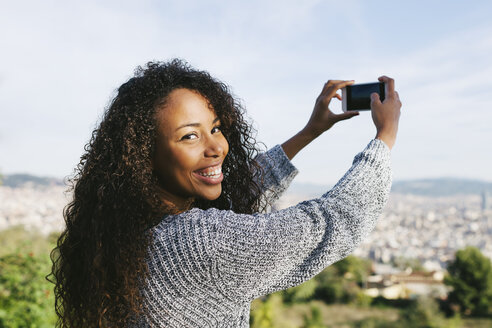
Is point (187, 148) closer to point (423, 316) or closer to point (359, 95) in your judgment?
point (359, 95)

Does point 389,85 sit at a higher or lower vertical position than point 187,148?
higher

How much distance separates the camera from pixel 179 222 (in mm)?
999

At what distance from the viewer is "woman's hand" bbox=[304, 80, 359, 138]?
1.30 metres

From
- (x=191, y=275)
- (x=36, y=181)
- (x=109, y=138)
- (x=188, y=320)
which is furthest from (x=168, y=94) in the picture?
(x=36, y=181)

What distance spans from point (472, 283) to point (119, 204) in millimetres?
25706

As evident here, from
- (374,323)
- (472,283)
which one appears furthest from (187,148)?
(472,283)

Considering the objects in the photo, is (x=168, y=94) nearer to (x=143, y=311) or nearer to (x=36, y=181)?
(x=143, y=311)

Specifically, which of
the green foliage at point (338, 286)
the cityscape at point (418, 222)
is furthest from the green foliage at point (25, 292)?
the cityscape at point (418, 222)

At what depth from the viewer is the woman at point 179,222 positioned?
3.11ft

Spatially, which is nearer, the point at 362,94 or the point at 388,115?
the point at 388,115

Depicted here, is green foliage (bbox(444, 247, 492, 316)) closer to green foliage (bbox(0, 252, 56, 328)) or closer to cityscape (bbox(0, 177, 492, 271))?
cityscape (bbox(0, 177, 492, 271))

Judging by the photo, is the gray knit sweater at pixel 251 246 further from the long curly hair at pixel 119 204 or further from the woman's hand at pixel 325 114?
the woman's hand at pixel 325 114

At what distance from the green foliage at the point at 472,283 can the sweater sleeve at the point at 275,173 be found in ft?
78.9

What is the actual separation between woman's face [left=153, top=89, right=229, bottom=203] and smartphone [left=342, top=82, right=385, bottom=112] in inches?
14.8
